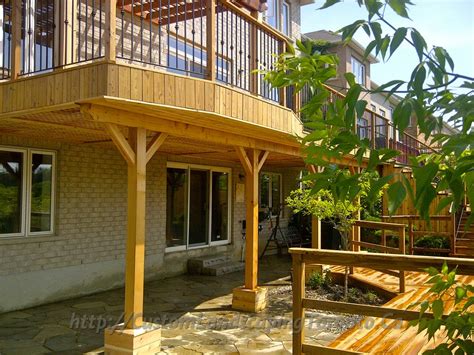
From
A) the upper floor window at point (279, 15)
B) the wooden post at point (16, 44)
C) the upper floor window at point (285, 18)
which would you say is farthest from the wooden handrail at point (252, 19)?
the upper floor window at point (285, 18)

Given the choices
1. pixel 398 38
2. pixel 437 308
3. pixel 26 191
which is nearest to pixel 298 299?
pixel 437 308

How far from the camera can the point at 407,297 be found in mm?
6719

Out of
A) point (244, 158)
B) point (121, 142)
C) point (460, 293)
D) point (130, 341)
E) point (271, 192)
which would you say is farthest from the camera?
point (271, 192)

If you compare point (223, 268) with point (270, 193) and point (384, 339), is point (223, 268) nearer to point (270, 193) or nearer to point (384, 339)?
point (270, 193)

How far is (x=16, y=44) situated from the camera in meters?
5.44

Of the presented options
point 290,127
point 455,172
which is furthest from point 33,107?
point 455,172

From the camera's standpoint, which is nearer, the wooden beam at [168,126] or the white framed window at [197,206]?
the wooden beam at [168,126]

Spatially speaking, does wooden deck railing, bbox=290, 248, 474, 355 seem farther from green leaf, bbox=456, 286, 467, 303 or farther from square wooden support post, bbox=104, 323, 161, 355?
square wooden support post, bbox=104, 323, 161, 355

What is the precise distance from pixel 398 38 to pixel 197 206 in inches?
377

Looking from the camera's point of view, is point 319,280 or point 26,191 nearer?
point 26,191

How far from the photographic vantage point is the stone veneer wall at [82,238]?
6.72 m

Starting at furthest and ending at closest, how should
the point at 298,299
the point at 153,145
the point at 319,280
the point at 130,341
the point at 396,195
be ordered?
the point at 319,280 < the point at 153,145 < the point at 130,341 < the point at 298,299 < the point at 396,195

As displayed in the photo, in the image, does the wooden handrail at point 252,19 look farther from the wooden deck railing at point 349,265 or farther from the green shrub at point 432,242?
the green shrub at point 432,242

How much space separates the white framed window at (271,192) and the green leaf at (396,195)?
1219cm
